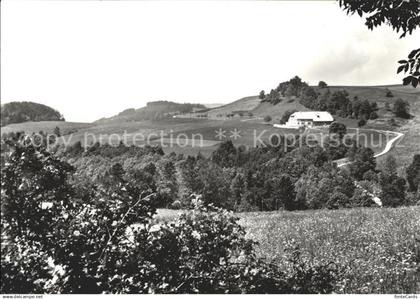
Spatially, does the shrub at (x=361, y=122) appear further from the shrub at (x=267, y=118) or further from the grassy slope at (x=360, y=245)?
the grassy slope at (x=360, y=245)

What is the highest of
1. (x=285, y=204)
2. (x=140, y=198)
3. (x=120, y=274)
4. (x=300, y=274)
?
(x=140, y=198)

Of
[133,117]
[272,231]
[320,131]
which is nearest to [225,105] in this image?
[133,117]

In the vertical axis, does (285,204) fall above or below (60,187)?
below

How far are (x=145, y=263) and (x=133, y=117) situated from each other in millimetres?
74416

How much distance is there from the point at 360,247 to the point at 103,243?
6.30 metres

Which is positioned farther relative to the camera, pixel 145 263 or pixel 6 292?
pixel 145 263

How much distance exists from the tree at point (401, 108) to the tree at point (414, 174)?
13.0 metres

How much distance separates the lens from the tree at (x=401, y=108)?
5485 centimetres

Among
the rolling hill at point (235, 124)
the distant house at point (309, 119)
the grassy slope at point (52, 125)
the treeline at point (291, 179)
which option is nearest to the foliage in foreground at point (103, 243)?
the rolling hill at point (235, 124)

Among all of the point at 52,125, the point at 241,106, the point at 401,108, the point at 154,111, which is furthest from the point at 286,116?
the point at 52,125

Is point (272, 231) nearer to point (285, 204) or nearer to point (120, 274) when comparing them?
point (120, 274)

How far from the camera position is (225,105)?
119 m

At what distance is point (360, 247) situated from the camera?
8555mm

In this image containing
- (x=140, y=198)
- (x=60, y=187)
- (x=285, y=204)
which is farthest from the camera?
(x=285, y=204)
